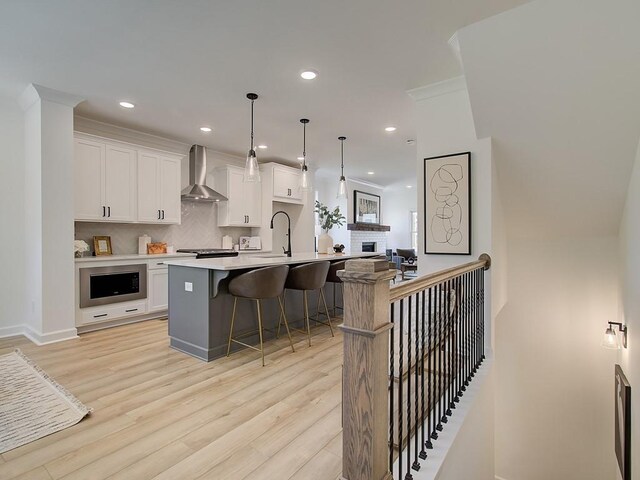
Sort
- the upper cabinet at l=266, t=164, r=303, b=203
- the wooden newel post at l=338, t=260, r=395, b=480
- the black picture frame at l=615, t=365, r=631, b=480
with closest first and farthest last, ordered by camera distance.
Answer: the wooden newel post at l=338, t=260, r=395, b=480 → the black picture frame at l=615, t=365, r=631, b=480 → the upper cabinet at l=266, t=164, r=303, b=203

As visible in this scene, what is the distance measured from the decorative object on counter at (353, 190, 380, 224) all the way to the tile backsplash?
3433mm

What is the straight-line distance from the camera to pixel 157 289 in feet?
15.1

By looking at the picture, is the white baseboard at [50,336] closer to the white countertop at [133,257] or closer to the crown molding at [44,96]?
the white countertop at [133,257]

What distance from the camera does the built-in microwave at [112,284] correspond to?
393 cm

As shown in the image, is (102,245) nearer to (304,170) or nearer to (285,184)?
(304,170)

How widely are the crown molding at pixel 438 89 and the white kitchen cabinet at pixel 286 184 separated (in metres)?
3.25

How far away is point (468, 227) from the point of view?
10.1ft

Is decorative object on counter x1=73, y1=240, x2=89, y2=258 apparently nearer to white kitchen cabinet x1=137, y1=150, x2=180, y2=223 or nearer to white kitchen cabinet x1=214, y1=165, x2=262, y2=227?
white kitchen cabinet x1=137, y1=150, x2=180, y2=223

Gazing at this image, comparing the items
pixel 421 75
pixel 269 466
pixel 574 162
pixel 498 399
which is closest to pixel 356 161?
pixel 421 75

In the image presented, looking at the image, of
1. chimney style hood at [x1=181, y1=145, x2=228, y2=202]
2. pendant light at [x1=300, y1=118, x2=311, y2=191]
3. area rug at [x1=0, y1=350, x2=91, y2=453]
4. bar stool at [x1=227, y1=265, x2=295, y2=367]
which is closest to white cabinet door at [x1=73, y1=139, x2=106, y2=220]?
chimney style hood at [x1=181, y1=145, x2=228, y2=202]

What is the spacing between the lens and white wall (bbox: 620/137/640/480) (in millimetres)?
2377

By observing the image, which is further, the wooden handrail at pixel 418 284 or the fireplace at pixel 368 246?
the fireplace at pixel 368 246

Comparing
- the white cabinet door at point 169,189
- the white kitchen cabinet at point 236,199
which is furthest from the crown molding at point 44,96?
the white kitchen cabinet at point 236,199

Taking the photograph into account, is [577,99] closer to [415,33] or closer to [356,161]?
[415,33]
